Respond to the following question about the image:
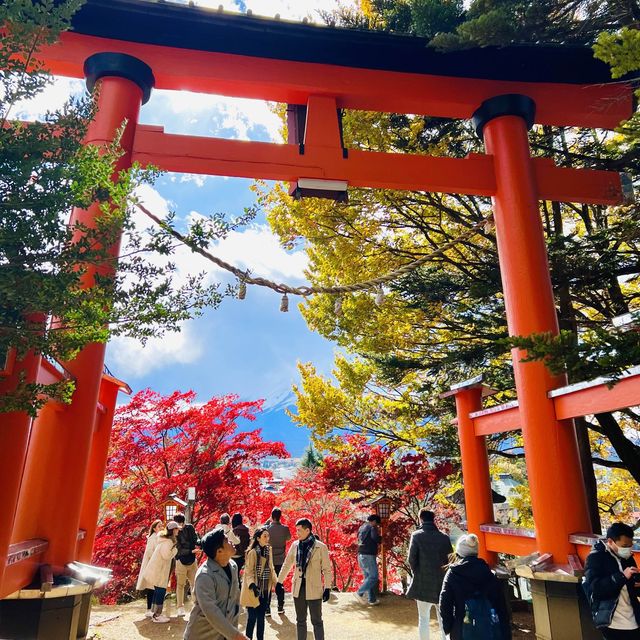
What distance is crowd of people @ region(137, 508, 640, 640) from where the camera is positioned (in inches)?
135

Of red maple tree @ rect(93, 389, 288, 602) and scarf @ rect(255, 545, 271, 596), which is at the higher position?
red maple tree @ rect(93, 389, 288, 602)

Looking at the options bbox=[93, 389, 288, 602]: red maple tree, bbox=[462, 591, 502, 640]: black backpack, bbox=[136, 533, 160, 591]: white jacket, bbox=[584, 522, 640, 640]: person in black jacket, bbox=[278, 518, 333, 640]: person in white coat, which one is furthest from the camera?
bbox=[93, 389, 288, 602]: red maple tree

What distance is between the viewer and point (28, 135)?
274 centimetres

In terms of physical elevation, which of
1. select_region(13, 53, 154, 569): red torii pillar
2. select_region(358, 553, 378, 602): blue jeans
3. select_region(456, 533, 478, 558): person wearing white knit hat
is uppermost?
select_region(13, 53, 154, 569): red torii pillar

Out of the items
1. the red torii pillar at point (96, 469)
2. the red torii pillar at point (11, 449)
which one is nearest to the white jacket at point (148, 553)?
the red torii pillar at point (96, 469)

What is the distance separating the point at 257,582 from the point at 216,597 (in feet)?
9.20

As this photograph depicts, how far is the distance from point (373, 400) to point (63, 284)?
9378 millimetres

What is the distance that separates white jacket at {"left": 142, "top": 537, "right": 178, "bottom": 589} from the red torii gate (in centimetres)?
124

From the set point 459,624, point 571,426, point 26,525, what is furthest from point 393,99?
point 26,525

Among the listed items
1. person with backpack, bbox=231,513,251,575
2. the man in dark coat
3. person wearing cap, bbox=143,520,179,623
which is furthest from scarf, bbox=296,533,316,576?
person wearing cap, bbox=143,520,179,623

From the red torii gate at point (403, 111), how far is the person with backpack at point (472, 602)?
139 centimetres

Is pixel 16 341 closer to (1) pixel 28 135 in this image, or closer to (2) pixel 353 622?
(1) pixel 28 135

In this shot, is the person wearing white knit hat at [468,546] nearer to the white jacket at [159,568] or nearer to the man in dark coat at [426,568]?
the man in dark coat at [426,568]

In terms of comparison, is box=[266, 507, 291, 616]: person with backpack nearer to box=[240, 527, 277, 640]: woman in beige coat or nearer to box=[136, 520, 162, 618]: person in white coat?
box=[240, 527, 277, 640]: woman in beige coat
